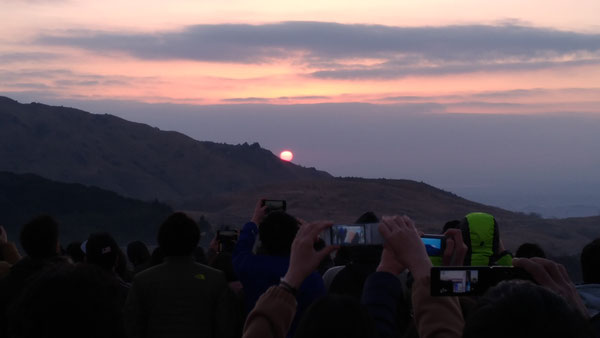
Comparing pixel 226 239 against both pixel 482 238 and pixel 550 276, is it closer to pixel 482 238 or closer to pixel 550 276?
pixel 482 238

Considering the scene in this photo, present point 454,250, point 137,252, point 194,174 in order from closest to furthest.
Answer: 1. point 454,250
2. point 137,252
3. point 194,174

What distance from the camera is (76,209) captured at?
43.2m

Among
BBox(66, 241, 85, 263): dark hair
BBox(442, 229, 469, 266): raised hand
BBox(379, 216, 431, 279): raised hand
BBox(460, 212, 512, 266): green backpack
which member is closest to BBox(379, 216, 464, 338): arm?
BBox(379, 216, 431, 279): raised hand

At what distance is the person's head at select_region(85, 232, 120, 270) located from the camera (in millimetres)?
5984

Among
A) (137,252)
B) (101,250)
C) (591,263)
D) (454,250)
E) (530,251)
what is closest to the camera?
(454,250)

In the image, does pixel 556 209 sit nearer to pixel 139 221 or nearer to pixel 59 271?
pixel 139 221

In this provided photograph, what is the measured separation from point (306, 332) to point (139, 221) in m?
37.6

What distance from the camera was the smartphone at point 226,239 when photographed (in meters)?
7.14

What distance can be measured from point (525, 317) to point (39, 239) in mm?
4095

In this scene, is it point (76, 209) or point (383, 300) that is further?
point (76, 209)

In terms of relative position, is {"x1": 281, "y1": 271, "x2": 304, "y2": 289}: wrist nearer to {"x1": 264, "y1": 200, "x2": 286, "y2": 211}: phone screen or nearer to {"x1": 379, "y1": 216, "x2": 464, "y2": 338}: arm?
{"x1": 379, "y1": 216, "x2": 464, "y2": 338}: arm

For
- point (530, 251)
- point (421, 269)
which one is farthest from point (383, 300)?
point (530, 251)

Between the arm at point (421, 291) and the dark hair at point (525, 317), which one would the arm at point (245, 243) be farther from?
the dark hair at point (525, 317)

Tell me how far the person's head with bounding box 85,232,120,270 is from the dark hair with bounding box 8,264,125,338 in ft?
11.7
